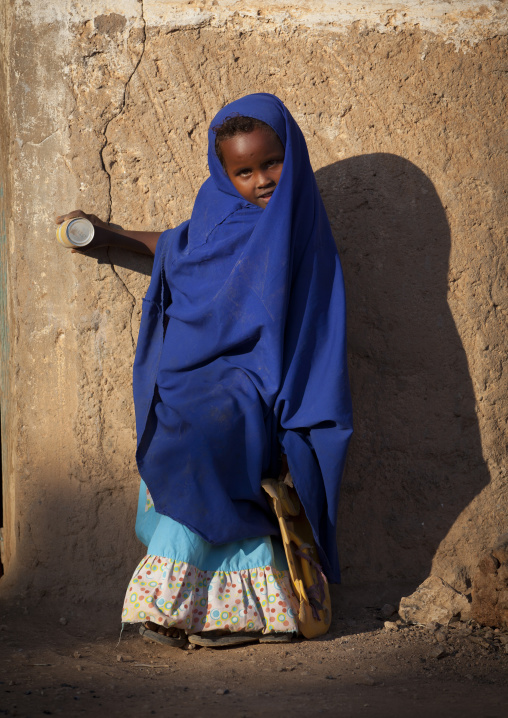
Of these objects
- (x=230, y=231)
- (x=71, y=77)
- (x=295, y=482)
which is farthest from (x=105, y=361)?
(x=71, y=77)

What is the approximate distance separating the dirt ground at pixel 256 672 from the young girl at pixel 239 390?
13cm

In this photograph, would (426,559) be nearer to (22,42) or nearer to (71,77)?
(71,77)

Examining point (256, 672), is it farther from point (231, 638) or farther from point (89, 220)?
point (89, 220)

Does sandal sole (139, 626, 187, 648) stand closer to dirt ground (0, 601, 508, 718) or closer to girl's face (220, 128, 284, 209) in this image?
dirt ground (0, 601, 508, 718)

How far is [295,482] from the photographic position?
7.30ft

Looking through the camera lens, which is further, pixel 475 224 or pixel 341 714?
pixel 475 224

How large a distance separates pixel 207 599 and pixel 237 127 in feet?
5.00

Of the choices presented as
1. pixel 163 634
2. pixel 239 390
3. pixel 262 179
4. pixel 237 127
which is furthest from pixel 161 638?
pixel 237 127

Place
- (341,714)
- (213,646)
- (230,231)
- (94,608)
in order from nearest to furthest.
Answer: (341,714), (213,646), (230,231), (94,608)

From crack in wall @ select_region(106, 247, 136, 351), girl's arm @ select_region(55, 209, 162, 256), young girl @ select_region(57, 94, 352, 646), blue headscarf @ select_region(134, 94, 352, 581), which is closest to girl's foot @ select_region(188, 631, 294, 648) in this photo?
young girl @ select_region(57, 94, 352, 646)

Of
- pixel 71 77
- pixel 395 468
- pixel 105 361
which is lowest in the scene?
pixel 395 468

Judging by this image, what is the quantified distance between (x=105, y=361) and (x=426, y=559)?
4.48ft

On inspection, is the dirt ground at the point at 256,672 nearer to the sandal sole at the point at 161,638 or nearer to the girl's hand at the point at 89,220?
the sandal sole at the point at 161,638

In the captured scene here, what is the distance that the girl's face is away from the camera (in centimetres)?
237
